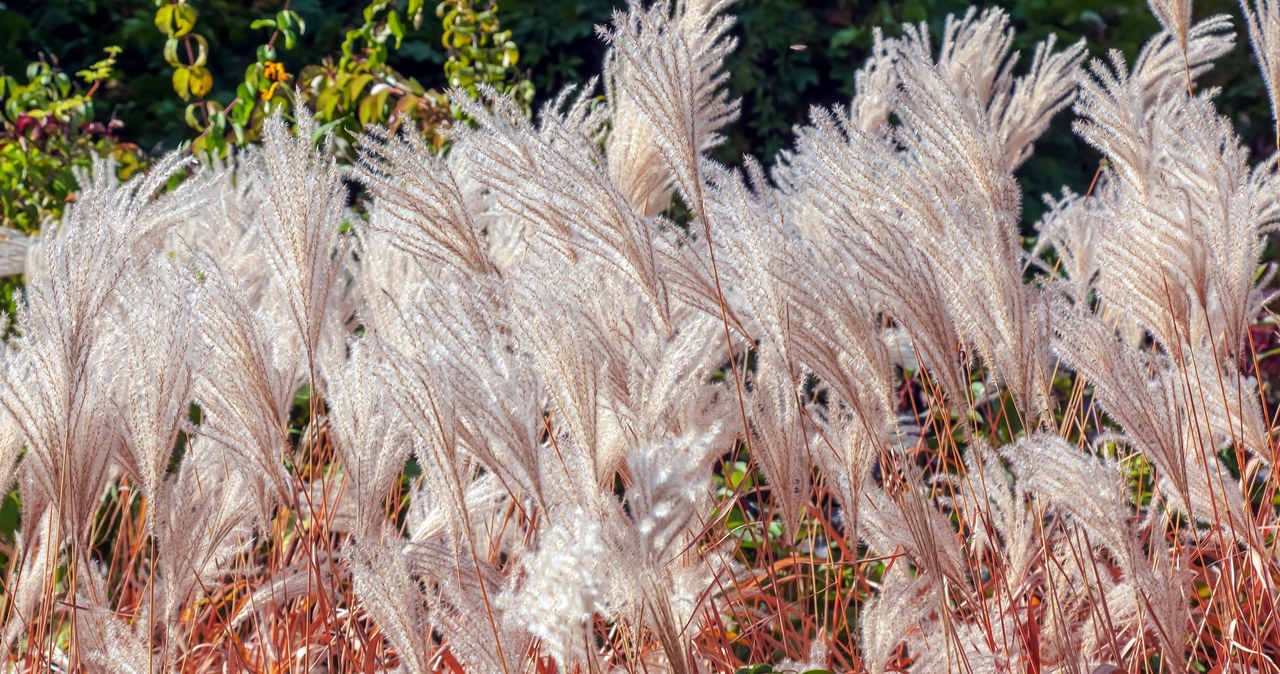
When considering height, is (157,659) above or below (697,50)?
below

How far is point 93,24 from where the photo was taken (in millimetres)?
5898

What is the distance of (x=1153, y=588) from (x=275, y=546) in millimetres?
1325

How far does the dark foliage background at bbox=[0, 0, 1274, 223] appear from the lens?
5.14 metres

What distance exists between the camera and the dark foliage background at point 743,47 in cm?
514

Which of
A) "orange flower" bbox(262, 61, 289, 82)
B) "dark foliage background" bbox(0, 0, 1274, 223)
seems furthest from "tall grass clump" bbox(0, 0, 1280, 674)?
"dark foliage background" bbox(0, 0, 1274, 223)

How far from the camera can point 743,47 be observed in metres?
5.30

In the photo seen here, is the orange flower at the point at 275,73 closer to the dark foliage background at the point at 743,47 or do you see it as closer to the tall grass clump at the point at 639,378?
the dark foliage background at the point at 743,47

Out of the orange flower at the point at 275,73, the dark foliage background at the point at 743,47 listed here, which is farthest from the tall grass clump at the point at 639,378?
the dark foliage background at the point at 743,47

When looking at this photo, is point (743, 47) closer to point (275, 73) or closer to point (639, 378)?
point (275, 73)

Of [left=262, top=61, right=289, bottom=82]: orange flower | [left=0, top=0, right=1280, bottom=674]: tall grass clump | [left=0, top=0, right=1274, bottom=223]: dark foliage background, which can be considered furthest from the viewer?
[left=0, top=0, right=1274, bottom=223]: dark foliage background

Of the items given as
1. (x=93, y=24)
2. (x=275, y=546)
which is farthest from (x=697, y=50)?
(x=93, y=24)

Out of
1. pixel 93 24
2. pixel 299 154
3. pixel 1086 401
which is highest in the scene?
pixel 299 154

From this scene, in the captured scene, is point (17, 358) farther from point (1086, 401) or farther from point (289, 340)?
point (1086, 401)

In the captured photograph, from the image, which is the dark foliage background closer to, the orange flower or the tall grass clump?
the orange flower
